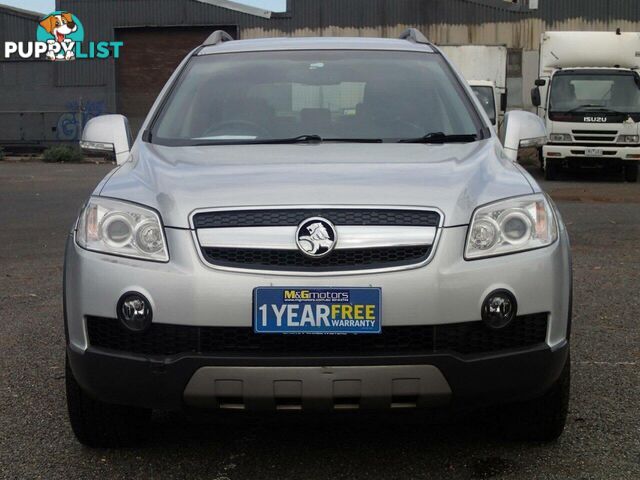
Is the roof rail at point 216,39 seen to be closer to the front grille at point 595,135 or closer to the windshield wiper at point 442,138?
the windshield wiper at point 442,138

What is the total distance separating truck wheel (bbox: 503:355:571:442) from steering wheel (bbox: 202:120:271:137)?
1.62 metres

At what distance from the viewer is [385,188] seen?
11.3 ft

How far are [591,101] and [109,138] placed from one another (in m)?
16.2

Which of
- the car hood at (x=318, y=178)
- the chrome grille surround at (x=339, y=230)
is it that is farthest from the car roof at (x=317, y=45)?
the chrome grille surround at (x=339, y=230)

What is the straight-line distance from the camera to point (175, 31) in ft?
115

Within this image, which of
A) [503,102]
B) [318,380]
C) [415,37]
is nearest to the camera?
[318,380]

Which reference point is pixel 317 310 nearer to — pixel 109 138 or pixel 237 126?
pixel 237 126

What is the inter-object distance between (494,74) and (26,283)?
57.6 feet

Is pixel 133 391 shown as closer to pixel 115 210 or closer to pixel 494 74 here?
pixel 115 210

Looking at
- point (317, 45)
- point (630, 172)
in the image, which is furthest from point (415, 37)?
point (630, 172)

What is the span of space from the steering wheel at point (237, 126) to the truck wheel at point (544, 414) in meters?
1.62

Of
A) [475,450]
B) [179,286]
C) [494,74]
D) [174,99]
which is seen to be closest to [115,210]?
[179,286]

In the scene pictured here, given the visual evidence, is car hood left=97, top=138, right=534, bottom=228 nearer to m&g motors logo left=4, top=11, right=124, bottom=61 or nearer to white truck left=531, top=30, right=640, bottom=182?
white truck left=531, top=30, right=640, bottom=182

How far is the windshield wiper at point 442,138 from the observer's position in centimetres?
430
